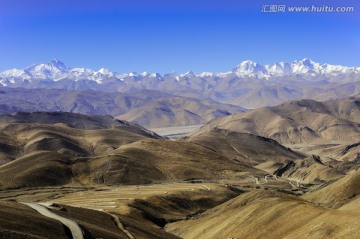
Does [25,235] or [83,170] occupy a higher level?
[25,235]

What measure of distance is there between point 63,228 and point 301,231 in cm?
3155

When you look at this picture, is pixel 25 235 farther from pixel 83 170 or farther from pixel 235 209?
pixel 83 170

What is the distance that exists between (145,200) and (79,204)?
1521 cm

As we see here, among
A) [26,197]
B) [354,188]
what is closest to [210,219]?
[354,188]

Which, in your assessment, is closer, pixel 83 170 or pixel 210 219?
pixel 210 219

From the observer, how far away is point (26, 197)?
127 m

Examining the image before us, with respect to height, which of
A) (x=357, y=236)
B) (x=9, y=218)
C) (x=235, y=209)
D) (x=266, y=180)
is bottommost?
(x=266, y=180)

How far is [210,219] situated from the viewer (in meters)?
91.0

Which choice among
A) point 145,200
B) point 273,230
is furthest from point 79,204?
point 273,230

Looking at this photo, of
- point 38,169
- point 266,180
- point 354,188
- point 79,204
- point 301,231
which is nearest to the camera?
point 301,231

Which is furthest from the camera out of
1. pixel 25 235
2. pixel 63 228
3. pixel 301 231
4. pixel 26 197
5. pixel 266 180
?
pixel 266 180

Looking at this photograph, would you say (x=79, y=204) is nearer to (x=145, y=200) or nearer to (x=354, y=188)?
(x=145, y=200)

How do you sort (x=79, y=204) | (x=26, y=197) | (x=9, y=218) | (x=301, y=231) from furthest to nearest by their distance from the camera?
1. (x=26, y=197)
2. (x=79, y=204)
3. (x=301, y=231)
4. (x=9, y=218)

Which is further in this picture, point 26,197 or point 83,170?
point 83,170
